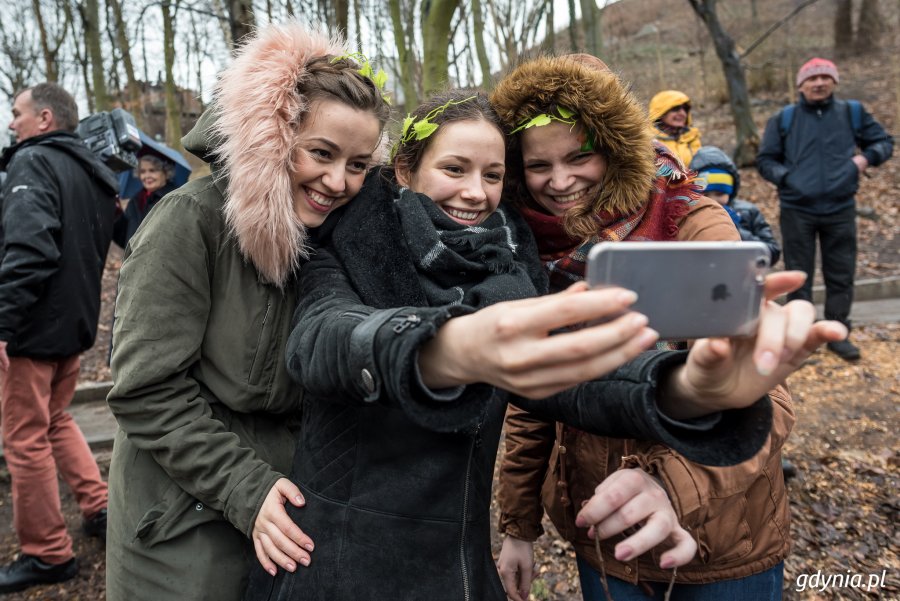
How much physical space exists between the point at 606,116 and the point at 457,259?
58cm

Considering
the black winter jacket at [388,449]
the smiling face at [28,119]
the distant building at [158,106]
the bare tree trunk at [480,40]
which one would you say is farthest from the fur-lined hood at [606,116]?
the distant building at [158,106]

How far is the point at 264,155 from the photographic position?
1.50 metres

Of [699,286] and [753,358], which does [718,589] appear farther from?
[699,286]

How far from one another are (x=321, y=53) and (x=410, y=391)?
3.63 feet

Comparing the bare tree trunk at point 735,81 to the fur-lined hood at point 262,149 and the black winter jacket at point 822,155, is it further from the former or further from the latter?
the fur-lined hood at point 262,149

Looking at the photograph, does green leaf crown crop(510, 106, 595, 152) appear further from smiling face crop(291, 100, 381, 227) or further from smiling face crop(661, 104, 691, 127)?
smiling face crop(661, 104, 691, 127)

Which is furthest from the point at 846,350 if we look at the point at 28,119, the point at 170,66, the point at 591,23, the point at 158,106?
the point at 158,106

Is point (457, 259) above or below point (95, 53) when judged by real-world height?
below

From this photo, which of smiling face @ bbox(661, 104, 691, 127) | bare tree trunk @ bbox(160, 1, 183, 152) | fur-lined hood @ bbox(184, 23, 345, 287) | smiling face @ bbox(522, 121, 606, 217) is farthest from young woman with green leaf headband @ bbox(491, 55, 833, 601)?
bare tree trunk @ bbox(160, 1, 183, 152)

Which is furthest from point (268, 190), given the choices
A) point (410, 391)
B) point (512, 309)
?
point (512, 309)

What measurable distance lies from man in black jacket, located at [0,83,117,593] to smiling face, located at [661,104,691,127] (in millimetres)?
4285

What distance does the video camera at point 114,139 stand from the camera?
4.27m

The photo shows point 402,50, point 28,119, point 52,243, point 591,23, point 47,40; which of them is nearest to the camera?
point 52,243

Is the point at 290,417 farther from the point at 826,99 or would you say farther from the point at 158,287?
the point at 826,99
